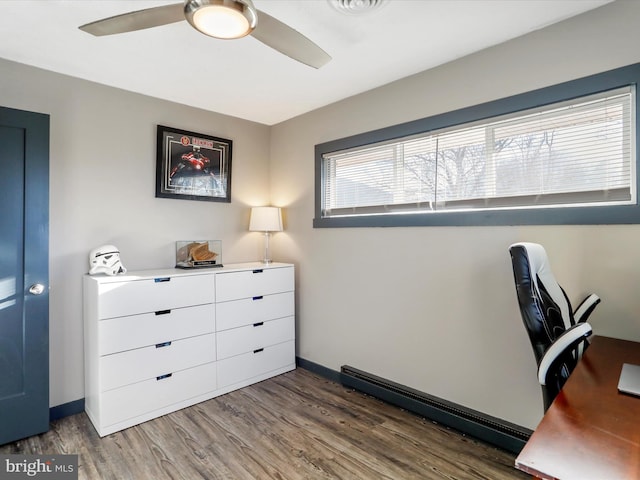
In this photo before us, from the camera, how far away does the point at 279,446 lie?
2.12m

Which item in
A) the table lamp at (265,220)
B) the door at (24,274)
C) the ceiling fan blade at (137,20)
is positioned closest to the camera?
the ceiling fan blade at (137,20)

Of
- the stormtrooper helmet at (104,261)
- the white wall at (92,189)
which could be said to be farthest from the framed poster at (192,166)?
the stormtrooper helmet at (104,261)

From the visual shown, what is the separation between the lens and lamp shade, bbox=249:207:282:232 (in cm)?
334

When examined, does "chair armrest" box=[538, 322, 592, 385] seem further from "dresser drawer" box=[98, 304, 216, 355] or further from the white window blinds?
"dresser drawer" box=[98, 304, 216, 355]

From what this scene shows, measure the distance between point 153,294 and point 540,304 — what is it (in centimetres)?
232

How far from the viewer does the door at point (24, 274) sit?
7.15ft

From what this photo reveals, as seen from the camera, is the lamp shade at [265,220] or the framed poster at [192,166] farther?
the lamp shade at [265,220]

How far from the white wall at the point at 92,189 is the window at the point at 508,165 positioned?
1500 millimetres

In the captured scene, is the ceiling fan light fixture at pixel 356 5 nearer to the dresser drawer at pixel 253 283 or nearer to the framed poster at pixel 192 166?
the framed poster at pixel 192 166

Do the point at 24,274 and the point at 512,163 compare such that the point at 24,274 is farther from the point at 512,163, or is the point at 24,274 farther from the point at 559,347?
the point at 512,163

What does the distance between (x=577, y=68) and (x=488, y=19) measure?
0.54 m

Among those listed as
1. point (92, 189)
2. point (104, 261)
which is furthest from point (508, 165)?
point (92, 189)

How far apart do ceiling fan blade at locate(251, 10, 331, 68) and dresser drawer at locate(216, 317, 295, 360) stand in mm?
2110

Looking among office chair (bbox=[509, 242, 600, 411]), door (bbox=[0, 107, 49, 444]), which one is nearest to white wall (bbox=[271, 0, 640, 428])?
office chair (bbox=[509, 242, 600, 411])
